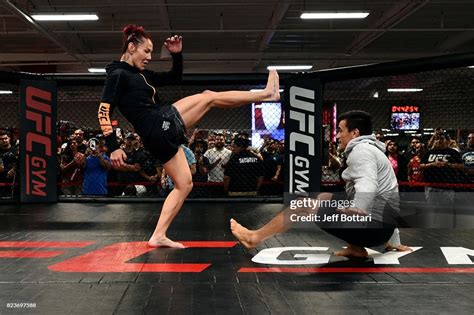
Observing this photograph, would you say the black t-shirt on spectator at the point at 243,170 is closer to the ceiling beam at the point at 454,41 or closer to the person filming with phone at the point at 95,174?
the person filming with phone at the point at 95,174

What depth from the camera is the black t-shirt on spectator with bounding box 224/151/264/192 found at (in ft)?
18.3

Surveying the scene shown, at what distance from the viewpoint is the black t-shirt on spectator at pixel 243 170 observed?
557cm

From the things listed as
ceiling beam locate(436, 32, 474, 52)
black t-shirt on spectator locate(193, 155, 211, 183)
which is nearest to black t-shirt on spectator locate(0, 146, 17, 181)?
black t-shirt on spectator locate(193, 155, 211, 183)

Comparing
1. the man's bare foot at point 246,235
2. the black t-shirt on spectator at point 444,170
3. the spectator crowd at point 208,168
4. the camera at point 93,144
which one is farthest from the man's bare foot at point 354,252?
the camera at point 93,144

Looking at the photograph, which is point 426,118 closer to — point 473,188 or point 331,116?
point 331,116

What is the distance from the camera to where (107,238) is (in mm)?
3293

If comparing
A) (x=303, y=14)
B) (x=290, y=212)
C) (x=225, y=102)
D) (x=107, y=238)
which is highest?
(x=303, y=14)

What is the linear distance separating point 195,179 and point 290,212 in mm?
3505

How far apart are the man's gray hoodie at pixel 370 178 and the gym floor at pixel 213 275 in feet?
1.04

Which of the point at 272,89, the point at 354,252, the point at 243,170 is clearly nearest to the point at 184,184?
the point at 272,89

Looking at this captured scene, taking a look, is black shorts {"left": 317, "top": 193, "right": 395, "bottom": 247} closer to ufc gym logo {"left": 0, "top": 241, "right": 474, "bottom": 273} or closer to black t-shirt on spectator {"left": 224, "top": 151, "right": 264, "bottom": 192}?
ufc gym logo {"left": 0, "top": 241, "right": 474, "bottom": 273}

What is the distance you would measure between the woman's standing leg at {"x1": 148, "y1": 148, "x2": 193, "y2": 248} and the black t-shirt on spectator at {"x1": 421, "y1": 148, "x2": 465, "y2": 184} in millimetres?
3556

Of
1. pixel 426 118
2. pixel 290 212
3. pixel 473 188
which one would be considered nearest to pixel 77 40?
pixel 426 118

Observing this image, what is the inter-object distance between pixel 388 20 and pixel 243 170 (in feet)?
23.0
